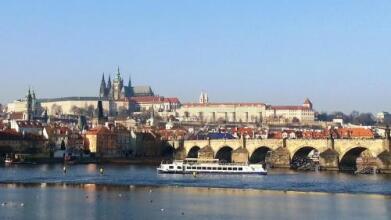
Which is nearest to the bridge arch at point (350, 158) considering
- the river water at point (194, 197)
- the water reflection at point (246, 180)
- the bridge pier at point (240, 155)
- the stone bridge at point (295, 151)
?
the stone bridge at point (295, 151)

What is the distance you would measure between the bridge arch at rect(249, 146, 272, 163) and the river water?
21.1m

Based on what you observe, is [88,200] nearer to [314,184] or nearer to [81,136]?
[314,184]

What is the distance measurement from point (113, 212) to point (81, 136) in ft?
247

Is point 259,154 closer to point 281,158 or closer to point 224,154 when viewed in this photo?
point 281,158

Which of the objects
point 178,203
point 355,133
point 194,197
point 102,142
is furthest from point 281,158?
point 178,203

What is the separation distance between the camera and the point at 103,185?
175 ft

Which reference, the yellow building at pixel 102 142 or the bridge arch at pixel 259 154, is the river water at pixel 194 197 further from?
the yellow building at pixel 102 142

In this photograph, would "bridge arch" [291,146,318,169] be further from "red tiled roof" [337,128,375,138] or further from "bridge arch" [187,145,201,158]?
"red tiled roof" [337,128,375,138]

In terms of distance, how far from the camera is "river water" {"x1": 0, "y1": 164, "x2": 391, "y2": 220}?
37.1 m

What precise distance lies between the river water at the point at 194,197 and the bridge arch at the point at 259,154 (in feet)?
69.3

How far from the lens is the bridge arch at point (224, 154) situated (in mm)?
91863

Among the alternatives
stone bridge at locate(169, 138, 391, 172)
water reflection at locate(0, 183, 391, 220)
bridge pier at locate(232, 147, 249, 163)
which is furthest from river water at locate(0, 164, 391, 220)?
bridge pier at locate(232, 147, 249, 163)

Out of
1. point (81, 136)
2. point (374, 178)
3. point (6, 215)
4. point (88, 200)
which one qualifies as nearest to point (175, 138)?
point (81, 136)

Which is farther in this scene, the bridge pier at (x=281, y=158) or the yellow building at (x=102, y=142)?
the yellow building at (x=102, y=142)
